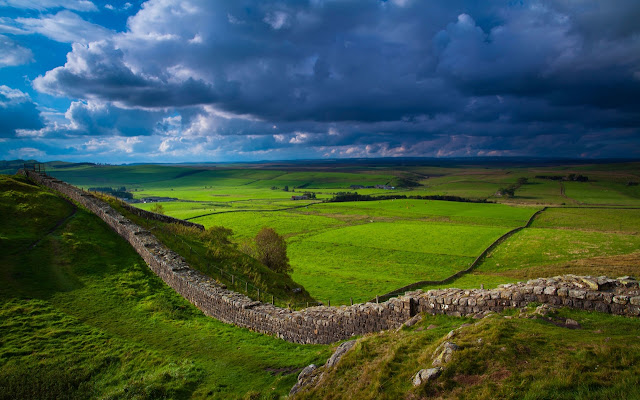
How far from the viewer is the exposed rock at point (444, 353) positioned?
8.37 metres

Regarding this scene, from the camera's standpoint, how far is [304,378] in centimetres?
1063

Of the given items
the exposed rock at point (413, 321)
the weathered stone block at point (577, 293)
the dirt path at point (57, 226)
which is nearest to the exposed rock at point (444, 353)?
the exposed rock at point (413, 321)

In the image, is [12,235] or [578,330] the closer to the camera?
[578,330]

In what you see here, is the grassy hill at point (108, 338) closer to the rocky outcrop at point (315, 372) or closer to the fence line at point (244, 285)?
the rocky outcrop at point (315, 372)

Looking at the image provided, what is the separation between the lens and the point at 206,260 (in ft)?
89.2

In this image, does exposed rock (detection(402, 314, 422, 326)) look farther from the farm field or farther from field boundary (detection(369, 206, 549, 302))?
the farm field

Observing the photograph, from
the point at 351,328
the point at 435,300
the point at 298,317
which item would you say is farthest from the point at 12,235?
the point at 435,300

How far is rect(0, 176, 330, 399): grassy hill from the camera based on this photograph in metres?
11.3

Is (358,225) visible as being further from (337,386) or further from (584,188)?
(584,188)

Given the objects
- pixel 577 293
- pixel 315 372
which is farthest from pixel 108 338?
pixel 577 293

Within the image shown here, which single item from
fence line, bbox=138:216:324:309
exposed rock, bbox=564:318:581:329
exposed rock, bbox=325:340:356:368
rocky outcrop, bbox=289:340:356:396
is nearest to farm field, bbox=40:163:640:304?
fence line, bbox=138:216:324:309

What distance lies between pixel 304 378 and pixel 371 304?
4.66 metres

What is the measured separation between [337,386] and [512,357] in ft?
14.8

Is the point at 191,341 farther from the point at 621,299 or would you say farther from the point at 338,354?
the point at 621,299
